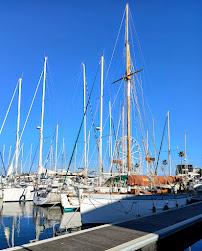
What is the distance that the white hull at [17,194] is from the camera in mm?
32150

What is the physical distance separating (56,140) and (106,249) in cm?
4686

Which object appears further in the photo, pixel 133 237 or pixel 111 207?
pixel 111 207

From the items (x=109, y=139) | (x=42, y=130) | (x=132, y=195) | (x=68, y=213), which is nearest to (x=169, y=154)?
(x=109, y=139)

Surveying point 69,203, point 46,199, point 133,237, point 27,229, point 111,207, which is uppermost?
point 111,207

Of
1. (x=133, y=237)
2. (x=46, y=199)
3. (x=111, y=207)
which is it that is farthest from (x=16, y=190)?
(x=133, y=237)

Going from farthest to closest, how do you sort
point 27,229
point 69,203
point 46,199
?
point 46,199 < point 69,203 < point 27,229

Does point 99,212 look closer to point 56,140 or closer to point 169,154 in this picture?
point 169,154

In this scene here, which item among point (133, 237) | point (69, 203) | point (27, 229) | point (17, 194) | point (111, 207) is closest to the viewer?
point (133, 237)

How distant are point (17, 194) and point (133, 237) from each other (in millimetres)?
27457

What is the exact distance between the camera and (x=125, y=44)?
25375mm

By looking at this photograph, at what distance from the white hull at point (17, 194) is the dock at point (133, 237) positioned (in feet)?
80.9

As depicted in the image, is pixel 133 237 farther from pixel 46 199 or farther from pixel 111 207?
pixel 46 199

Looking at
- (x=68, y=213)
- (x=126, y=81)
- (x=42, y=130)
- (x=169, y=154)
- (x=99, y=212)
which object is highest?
(x=126, y=81)

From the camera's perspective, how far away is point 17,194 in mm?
32969
